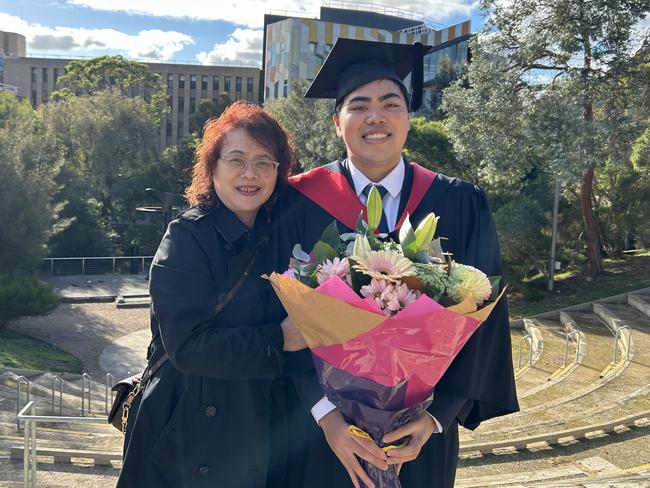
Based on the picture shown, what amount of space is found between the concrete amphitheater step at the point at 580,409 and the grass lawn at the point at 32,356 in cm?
876

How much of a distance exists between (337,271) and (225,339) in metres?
0.56

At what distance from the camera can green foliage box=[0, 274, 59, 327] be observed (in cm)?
1504

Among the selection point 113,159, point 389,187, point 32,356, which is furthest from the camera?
point 113,159

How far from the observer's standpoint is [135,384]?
2484 mm

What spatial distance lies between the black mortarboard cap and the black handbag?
84cm

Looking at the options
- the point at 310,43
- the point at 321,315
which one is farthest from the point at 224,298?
the point at 310,43

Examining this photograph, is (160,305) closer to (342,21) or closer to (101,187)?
(101,187)

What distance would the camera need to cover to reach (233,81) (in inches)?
2493

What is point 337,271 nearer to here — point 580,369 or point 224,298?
point 224,298

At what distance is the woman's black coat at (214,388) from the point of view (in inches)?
85.4

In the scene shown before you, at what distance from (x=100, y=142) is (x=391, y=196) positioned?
29.5 metres

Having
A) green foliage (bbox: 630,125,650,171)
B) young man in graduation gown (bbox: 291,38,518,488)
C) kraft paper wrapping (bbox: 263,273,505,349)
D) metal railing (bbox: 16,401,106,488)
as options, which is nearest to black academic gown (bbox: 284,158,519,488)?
young man in graduation gown (bbox: 291,38,518,488)

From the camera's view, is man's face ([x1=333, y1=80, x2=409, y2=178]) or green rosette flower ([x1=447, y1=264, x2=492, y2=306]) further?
man's face ([x1=333, y1=80, x2=409, y2=178])

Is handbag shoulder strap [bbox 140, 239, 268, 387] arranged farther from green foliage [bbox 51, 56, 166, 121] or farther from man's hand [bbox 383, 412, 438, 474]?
green foliage [bbox 51, 56, 166, 121]
